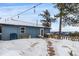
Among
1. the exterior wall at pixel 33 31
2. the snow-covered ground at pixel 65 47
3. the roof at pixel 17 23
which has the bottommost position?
the snow-covered ground at pixel 65 47

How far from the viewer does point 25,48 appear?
13.1ft

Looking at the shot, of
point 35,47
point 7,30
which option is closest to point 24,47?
point 35,47

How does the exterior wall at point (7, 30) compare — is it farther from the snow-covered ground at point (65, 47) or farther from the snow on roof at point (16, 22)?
the snow-covered ground at point (65, 47)

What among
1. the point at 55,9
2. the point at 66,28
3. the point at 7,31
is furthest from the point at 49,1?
the point at 7,31

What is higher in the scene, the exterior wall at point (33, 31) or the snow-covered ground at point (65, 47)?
the exterior wall at point (33, 31)

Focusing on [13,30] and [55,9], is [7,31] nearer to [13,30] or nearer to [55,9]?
[13,30]

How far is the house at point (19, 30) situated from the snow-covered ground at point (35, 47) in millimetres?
67

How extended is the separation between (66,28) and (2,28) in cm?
82

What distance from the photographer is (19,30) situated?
4.02m

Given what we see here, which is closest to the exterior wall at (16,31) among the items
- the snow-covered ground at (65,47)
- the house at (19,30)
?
the house at (19,30)

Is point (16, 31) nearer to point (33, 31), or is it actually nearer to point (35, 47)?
point (33, 31)

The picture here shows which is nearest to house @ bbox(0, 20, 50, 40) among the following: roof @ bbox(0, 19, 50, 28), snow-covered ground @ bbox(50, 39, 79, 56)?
roof @ bbox(0, 19, 50, 28)

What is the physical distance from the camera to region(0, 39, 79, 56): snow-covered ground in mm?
3949

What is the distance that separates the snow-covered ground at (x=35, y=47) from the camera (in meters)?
3.95
